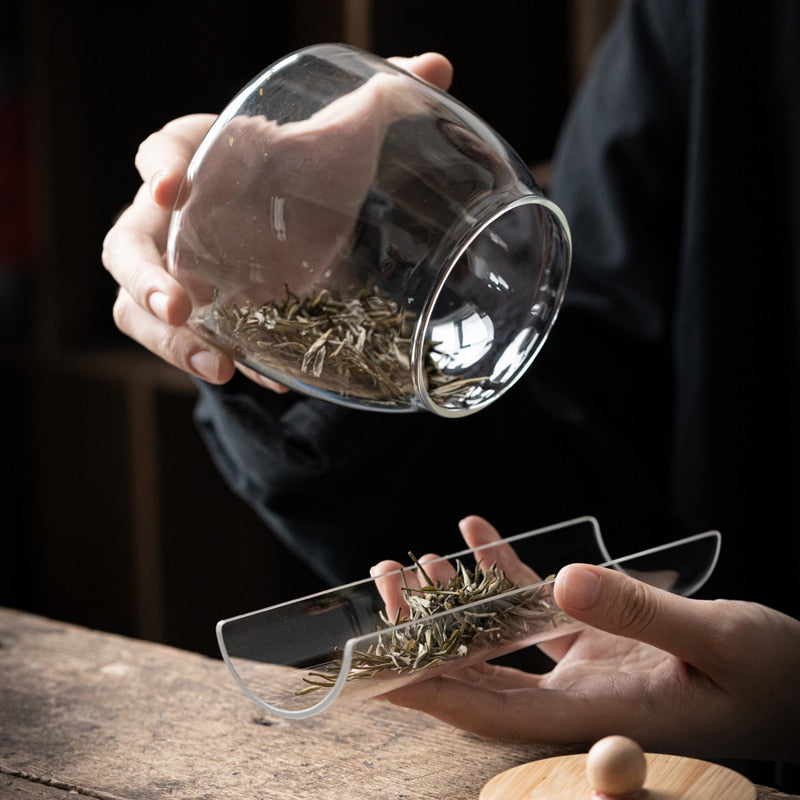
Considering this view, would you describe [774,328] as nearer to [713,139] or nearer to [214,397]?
[713,139]

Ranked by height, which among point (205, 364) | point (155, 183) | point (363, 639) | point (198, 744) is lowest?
point (198, 744)

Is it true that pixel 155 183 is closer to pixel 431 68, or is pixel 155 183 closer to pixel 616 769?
pixel 431 68

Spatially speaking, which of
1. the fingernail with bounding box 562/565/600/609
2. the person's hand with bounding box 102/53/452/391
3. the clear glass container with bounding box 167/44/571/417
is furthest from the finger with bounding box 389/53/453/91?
the fingernail with bounding box 562/565/600/609

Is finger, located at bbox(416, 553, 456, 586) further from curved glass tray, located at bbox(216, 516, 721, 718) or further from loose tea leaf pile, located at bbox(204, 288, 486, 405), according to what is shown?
loose tea leaf pile, located at bbox(204, 288, 486, 405)

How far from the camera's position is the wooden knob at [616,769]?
0.55 meters

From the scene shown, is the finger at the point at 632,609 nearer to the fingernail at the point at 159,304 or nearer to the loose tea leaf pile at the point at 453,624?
the loose tea leaf pile at the point at 453,624

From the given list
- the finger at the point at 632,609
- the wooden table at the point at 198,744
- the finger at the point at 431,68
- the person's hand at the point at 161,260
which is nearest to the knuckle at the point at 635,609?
the finger at the point at 632,609

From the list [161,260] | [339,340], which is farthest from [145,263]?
[339,340]

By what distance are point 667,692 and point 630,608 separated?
3.8 inches

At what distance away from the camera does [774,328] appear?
1144 mm

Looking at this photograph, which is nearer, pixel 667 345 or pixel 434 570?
pixel 434 570

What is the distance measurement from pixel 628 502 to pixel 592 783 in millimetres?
640

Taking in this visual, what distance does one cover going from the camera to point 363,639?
0.60 m

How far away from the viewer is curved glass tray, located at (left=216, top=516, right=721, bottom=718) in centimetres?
63
